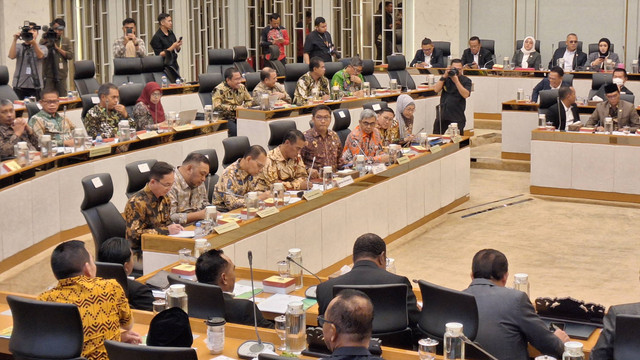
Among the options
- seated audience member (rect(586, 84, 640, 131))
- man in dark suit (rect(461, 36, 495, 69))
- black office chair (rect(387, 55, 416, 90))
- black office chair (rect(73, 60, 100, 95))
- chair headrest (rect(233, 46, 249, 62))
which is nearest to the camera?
seated audience member (rect(586, 84, 640, 131))

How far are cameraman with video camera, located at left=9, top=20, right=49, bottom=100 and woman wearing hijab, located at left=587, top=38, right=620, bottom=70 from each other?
7.91m

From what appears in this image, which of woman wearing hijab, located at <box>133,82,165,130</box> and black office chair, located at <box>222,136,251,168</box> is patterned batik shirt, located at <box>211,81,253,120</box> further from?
black office chair, located at <box>222,136,251,168</box>

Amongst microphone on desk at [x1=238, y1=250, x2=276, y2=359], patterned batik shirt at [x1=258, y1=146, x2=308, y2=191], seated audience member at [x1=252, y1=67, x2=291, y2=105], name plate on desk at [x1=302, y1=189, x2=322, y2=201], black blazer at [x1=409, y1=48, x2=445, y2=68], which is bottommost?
microphone on desk at [x1=238, y1=250, x2=276, y2=359]

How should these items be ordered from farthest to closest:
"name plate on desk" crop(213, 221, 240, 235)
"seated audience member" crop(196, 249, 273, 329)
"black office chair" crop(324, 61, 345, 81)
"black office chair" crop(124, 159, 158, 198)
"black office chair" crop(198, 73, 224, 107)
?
"black office chair" crop(324, 61, 345, 81) → "black office chair" crop(198, 73, 224, 107) → "black office chair" crop(124, 159, 158, 198) → "name plate on desk" crop(213, 221, 240, 235) → "seated audience member" crop(196, 249, 273, 329)

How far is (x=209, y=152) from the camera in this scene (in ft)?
24.5

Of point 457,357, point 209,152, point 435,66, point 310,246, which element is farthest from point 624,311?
point 435,66

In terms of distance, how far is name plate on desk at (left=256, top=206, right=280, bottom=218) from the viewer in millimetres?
6559

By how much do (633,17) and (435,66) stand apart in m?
3.84

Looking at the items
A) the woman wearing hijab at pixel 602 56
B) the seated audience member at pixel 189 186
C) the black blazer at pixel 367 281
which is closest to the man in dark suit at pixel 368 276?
the black blazer at pixel 367 281

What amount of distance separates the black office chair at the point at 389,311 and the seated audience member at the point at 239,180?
2.72 metres

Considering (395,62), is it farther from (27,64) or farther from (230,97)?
(27,64)

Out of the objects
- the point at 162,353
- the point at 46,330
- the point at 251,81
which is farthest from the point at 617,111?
the point at 162,353

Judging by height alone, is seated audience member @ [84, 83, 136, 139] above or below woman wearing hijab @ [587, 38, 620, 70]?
below

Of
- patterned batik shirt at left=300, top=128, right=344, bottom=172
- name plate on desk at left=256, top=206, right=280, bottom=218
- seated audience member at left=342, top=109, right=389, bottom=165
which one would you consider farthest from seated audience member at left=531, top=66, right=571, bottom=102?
name plate on desk at left=256, top=206, right=280, bottom=218
